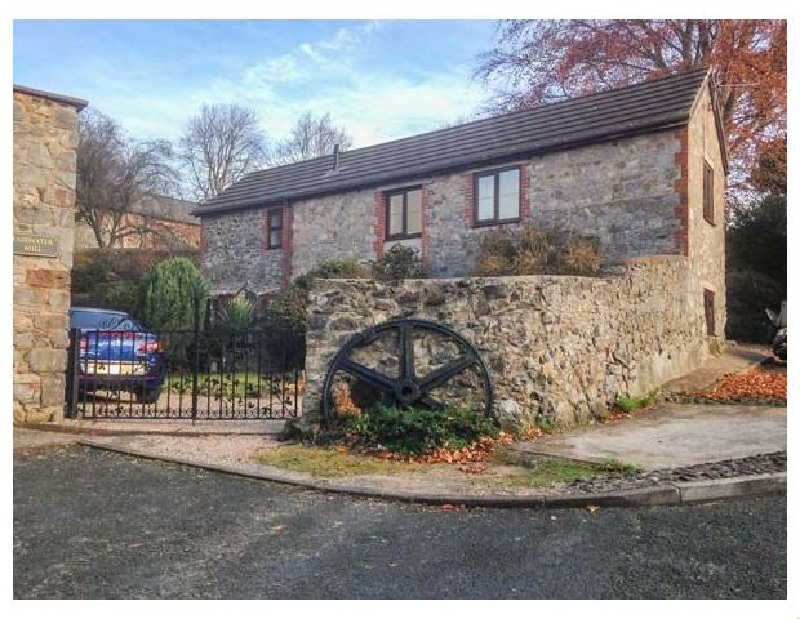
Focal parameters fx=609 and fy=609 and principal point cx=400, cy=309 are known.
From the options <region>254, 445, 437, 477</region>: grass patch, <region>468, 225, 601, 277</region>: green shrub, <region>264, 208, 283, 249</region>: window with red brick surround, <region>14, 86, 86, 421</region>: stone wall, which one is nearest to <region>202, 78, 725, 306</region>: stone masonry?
<region>468, 225, 601, 277</region>: green shrub

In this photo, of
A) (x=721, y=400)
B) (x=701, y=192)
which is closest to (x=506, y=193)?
(x=701, y=192)

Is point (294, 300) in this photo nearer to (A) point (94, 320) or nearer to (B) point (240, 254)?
(A) point (94, 320)

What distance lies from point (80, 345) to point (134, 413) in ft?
2.72

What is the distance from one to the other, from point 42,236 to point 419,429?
3.16 meters

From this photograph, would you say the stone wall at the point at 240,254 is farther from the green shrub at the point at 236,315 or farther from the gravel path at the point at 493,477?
the gravel path at the point at 493,477

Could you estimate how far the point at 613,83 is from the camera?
305 inches

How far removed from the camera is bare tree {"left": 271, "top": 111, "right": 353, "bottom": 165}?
5008mm

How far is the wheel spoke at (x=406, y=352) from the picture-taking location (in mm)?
4766

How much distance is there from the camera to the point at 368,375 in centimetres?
484

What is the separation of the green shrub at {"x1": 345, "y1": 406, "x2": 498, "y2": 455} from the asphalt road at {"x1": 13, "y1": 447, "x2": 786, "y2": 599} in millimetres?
1000

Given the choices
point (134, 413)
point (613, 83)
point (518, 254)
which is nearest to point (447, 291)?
point (134, 413)

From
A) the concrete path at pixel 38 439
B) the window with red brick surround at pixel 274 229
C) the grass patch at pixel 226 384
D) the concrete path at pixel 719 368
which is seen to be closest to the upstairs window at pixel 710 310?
the concrete path at pixel 719 368
